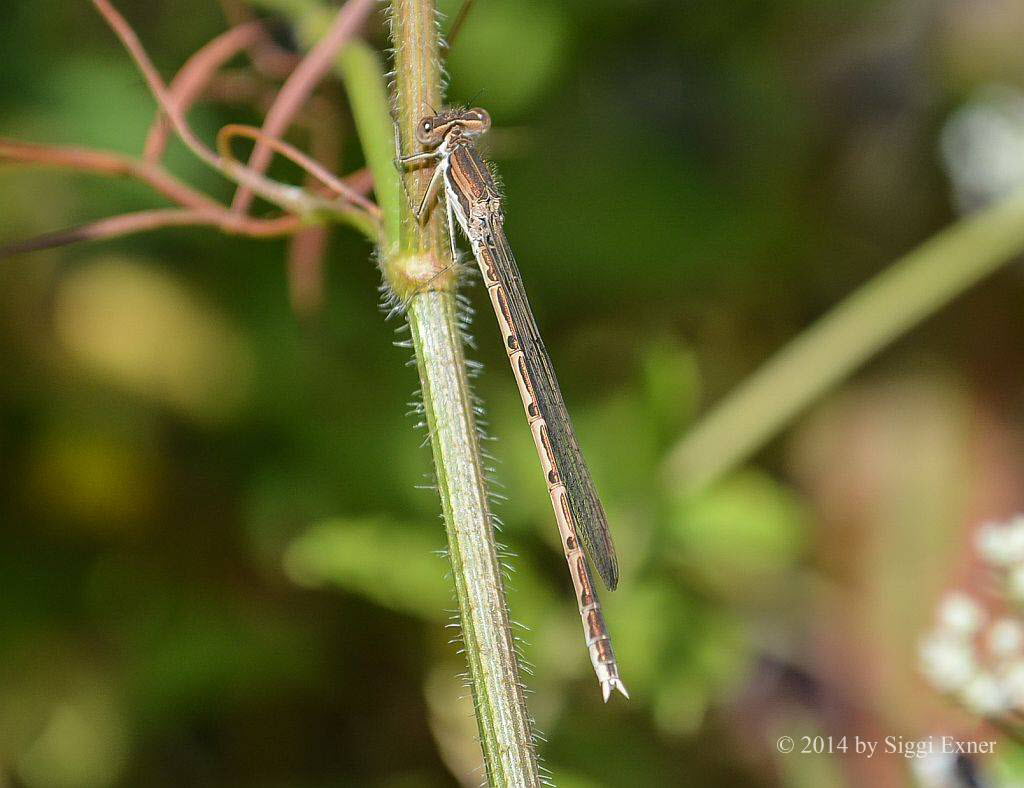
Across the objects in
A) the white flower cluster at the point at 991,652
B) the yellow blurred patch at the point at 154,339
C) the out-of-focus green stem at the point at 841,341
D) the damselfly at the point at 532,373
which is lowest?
the white flower cluster at the point at 991,652

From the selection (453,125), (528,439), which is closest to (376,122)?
(453,125)

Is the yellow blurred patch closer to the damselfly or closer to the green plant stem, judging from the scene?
the damselfly

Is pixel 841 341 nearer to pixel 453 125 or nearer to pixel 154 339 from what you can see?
pixel 453 125

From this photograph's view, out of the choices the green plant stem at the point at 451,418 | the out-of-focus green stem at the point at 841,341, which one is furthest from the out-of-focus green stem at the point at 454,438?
the out-of-focus green stem at the point at 841,341

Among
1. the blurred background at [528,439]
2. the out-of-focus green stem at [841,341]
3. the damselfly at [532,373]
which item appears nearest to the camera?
the damselfly at [532,373]

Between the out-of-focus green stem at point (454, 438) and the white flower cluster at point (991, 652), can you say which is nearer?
the out-of-focus green stem at point (454, 438)

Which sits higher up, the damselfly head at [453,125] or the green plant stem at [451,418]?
the damselfly head at [453,125]

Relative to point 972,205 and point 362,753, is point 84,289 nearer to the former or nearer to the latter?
point 362,753

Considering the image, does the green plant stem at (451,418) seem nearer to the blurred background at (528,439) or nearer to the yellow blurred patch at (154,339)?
the blurred background at (528,439)
